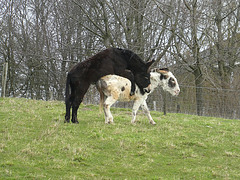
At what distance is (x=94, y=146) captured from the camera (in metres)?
6.05

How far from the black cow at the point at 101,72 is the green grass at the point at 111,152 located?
78 centimetres

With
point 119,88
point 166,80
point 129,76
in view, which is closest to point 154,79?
point 166,80

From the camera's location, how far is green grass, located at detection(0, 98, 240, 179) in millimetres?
4656

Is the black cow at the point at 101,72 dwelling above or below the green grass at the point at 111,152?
above

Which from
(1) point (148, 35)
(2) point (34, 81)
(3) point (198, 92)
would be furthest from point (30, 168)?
(2) point (34, 81)

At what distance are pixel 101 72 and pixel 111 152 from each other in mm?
3149

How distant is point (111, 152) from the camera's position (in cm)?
575

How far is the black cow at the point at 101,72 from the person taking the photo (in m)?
8.17

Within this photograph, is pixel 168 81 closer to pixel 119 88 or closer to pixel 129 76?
pixel 129 76

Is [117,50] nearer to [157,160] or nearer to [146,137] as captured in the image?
[146,137]

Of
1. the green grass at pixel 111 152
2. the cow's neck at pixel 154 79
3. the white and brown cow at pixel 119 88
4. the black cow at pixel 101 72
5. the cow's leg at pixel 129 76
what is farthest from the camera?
the cow's neck at pixel 154 79

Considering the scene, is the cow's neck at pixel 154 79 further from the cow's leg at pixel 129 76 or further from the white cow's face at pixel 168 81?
the cow's leg at pixel 129 76

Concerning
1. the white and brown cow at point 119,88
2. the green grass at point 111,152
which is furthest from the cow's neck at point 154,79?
the green grass at point 111,152

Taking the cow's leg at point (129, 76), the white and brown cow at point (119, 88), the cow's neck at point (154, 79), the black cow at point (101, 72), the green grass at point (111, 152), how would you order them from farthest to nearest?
the cow's neck at point (154, 79)
the cow's leg at point (129, 76)
the white and brown cow at point (119, 88)
the black cow at point (101, 72)
the green grass at point (111, 152)
